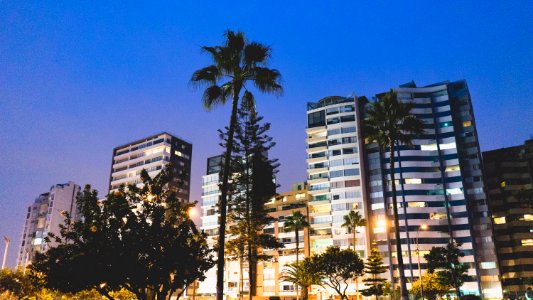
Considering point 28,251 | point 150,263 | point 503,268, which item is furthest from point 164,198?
point 28,251

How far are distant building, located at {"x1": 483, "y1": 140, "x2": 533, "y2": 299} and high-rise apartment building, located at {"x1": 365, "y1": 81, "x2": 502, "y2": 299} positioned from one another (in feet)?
35.3

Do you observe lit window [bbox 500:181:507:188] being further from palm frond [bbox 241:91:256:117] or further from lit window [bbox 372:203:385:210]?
palm frond [bbox 241:91:256:117]

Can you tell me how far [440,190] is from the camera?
11006cm

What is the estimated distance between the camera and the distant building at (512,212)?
→ 10962 cm

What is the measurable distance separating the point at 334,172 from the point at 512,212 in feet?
164

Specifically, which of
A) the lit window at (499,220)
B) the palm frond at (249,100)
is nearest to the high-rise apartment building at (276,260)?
the lit window at (499,220)

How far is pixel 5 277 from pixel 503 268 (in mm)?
111874

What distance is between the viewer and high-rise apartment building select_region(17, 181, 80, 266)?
159125 millimetres

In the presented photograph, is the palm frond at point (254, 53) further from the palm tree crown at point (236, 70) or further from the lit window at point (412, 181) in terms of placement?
the lit window at point (412, 181)

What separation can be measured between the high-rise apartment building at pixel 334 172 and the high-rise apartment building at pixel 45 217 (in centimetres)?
9589

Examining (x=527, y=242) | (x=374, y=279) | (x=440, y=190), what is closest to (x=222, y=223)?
(x=374, y=279)

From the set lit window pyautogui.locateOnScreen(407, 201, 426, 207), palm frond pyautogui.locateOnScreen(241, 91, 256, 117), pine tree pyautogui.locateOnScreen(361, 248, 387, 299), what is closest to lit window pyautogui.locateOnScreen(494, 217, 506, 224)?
lit window pyautogui.locateOnScreen(407, 201, 426, 207)

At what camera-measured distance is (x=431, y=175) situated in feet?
365

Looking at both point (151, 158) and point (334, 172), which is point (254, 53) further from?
point (151, 158)
